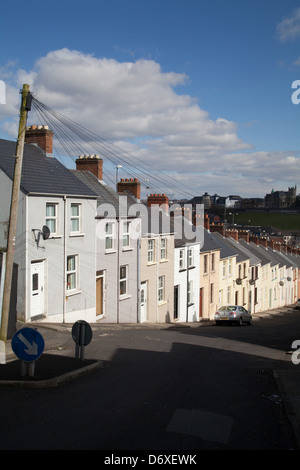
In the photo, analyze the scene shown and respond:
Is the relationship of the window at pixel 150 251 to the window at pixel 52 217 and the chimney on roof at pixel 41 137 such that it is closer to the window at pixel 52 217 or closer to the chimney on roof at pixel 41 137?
the chimney on roof at pixel 41 137

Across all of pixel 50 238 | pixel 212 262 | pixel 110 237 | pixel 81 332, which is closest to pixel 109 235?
pixel 110 237

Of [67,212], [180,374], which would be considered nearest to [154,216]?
[67,212]

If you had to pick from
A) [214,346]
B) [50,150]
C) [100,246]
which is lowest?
[214,346]

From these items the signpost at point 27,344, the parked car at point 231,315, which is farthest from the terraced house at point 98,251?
the signpost at point 27,344

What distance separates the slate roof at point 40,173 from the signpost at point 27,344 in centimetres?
945

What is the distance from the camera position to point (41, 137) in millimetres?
22953

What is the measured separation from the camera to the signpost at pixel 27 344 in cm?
946

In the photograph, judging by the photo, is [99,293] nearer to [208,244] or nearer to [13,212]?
[13,212]

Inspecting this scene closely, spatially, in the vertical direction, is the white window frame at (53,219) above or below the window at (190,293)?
above

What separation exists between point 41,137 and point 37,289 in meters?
8.76
